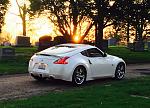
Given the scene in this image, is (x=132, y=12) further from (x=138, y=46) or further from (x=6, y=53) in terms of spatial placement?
(x=138, y=46)

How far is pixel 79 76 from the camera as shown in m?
14.5

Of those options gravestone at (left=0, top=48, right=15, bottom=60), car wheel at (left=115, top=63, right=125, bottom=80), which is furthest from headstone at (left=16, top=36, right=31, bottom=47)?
car wheel at (left=115, top=63, right=125, bottom=80)

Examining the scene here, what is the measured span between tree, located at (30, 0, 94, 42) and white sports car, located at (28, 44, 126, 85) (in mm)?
13800

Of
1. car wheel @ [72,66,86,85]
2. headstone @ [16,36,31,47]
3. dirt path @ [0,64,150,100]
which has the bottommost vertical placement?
dirt path @ [0,64,150,100]

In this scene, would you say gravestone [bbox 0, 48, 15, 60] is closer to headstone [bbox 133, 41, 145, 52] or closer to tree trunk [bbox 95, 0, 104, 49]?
tree trunk [bbox 95, 0, 104, 49]

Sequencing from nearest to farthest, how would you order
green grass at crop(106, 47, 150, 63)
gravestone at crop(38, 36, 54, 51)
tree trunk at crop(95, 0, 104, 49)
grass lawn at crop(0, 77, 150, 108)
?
grass lawn at crop(0, 77, 150, 108)
tree trunk at crop(95, 0, 104, 49)
green grass at crop(106, 47, 150, 63)
gravestone at crop(38, 36, 54, 51)

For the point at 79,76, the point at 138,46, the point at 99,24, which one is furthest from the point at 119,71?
the point at 138,46

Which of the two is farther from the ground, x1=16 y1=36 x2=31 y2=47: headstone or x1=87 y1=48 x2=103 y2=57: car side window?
x1=16 y1=36 x2=31 y2=47: headstone

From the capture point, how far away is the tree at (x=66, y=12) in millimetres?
29734

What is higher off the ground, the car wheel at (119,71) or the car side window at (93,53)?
the car side window at (93,53)

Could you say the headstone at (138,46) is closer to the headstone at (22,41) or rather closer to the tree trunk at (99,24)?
the headstone at (22,41)

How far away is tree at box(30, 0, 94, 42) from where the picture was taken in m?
29.7

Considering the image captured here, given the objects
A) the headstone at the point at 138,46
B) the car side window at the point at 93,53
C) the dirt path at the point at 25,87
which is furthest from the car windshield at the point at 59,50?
the headstone at the point at 138,46

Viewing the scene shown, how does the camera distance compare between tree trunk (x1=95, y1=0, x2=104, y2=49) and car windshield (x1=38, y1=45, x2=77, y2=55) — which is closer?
car windshield (x1=38, y1=45, x2=77, y2=55)
